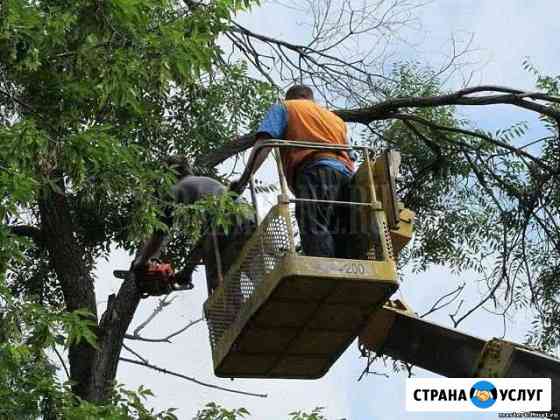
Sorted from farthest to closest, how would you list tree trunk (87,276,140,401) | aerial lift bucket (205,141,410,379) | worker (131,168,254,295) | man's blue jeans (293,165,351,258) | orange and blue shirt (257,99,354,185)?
tree trunk (87,276,140,401), worker (131,168,254,295), orange and blue shirt (257,99,354,185), man's blue jeans (293,165,351,258), aerial lift bucket (205,141,410,379)

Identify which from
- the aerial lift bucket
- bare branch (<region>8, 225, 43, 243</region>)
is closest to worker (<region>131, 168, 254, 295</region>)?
the aerial lift bucket

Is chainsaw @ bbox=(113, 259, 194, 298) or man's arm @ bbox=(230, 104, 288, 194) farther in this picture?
chainsaw @ bbox=(113, 259, 194, 298)

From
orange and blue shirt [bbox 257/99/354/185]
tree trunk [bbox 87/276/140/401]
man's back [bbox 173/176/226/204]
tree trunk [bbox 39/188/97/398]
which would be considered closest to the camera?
orange and blue shirt [bbox 257/99/354/185]

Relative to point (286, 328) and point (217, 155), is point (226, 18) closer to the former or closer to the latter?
point (217, 155)

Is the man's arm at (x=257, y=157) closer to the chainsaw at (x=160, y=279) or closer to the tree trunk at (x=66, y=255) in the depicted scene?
the chainsaw at (x=160, y=279)

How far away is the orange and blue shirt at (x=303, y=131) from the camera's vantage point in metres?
8.57

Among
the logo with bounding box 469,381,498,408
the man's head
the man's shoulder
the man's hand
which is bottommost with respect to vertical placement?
the logo with bounding box 469,381,498,408

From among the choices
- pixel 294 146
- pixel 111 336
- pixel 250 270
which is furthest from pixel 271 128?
pixel 111 336

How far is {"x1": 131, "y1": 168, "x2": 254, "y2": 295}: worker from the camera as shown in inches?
360

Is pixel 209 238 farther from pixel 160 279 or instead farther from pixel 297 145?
pixel 297 145

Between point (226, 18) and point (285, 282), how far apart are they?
3.29m

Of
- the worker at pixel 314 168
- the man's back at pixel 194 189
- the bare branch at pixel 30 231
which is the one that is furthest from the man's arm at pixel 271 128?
the bare branch at pixel 30 231

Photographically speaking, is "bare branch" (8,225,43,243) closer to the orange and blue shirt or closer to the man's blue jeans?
the orange and blue shirt

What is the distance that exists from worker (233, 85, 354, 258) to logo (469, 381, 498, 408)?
1172mm
